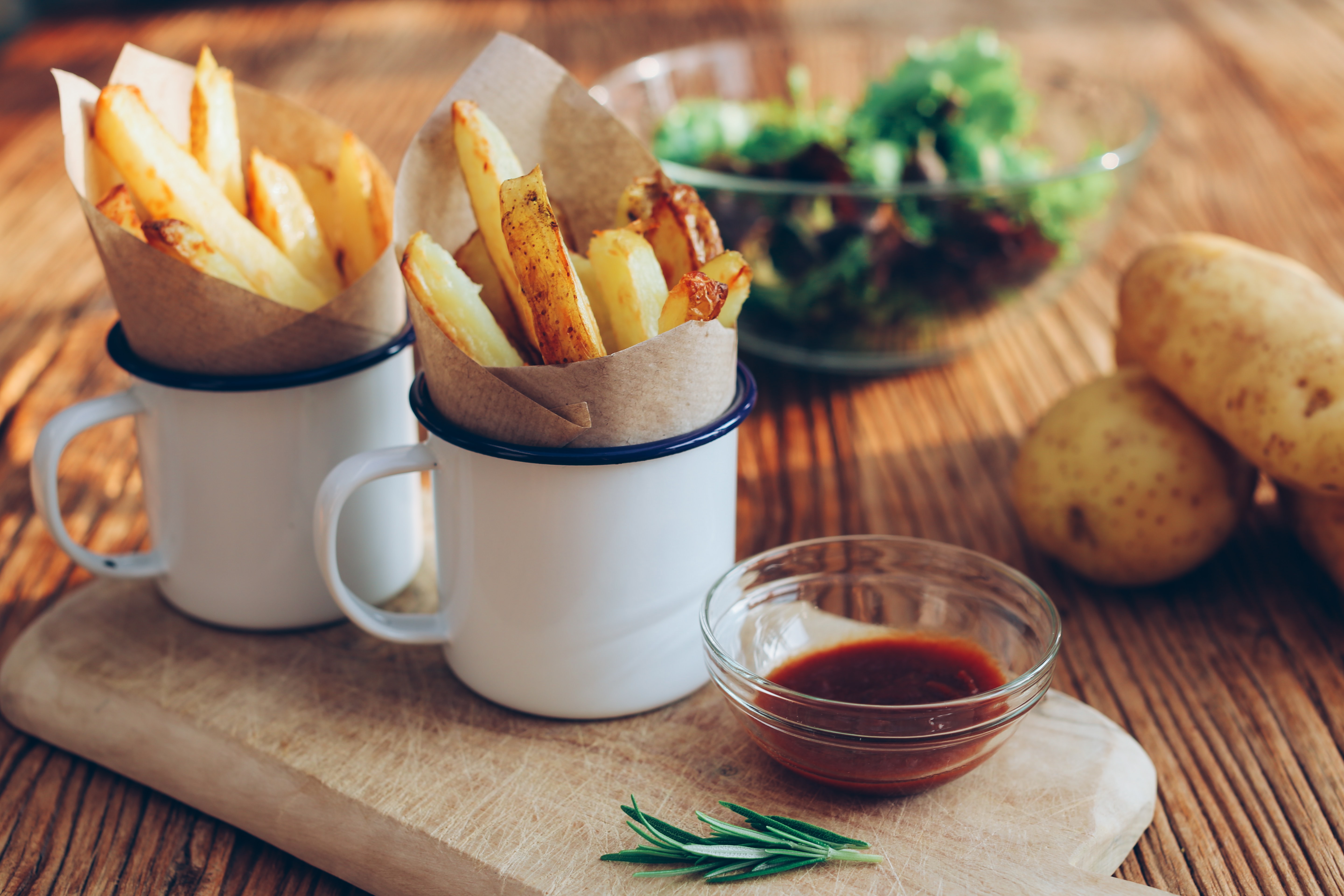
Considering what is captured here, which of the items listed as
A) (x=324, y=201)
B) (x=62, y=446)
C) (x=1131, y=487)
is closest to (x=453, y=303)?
(x=324, y=201)

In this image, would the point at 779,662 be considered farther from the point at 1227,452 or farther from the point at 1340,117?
the point at 1340,117

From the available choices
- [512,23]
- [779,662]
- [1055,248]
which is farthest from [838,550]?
[512,23]

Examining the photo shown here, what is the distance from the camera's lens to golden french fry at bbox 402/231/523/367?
83 cm

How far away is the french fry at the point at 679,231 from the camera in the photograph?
89cm

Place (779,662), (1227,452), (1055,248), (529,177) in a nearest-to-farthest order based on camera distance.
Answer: (529,177), (779,662), (1227,452), (1055,248)

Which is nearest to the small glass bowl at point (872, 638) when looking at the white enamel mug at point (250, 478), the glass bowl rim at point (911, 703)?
the glass bowl rim at point (911, 703)

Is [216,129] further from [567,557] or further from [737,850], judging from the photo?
[737,850]

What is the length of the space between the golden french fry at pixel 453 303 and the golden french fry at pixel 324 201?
22 cm

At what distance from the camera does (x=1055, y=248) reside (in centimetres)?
159

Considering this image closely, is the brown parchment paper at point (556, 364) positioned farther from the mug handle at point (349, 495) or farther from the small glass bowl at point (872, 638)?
the small glass bowl at point (872, 638)

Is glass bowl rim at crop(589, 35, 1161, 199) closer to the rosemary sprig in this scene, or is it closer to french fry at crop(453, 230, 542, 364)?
french fry at crop(453, 230, 542, 364)

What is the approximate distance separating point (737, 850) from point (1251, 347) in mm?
709

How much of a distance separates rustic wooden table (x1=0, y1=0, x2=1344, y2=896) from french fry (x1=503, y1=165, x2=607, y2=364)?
0.44 m

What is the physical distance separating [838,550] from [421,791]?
1.36 ft
